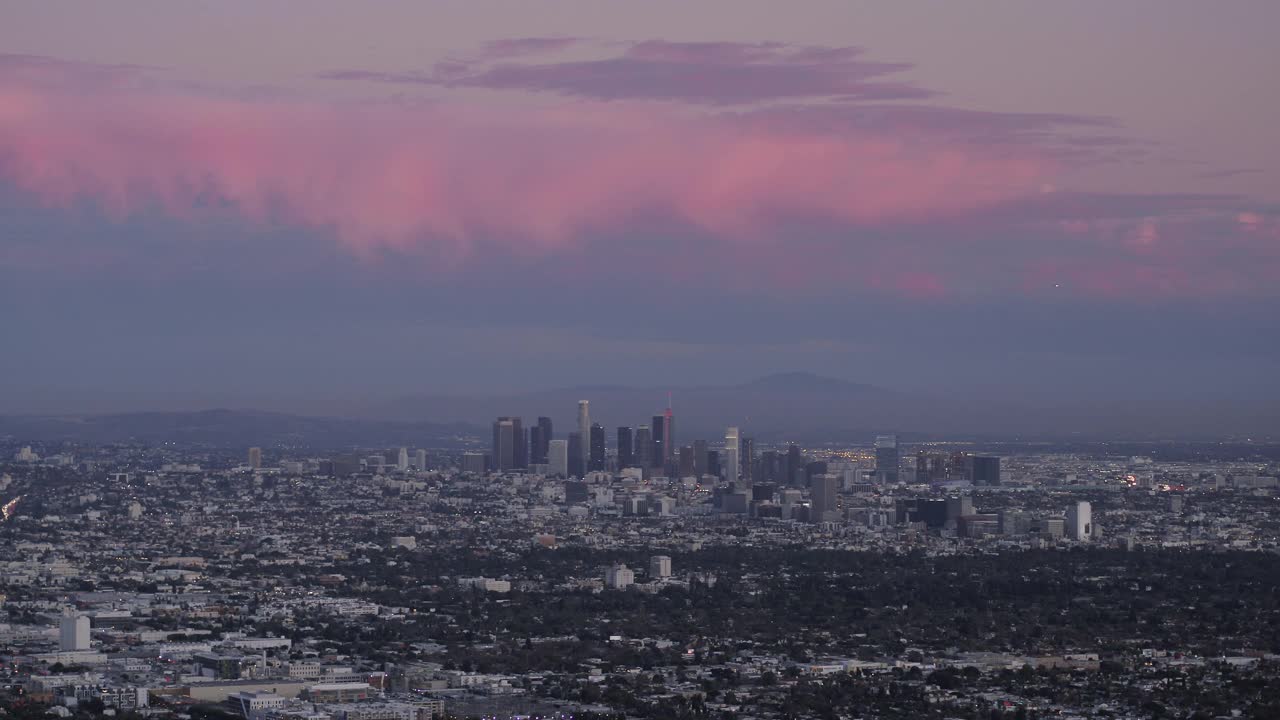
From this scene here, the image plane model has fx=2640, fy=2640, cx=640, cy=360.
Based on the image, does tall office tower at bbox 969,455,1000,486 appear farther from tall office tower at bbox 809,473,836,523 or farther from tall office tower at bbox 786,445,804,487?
tall office tower at bbox 809,473,836,523

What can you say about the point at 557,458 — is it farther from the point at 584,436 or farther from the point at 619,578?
the point at 619,578

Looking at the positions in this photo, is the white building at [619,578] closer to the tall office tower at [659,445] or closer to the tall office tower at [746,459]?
the tall office tower at [746,459]

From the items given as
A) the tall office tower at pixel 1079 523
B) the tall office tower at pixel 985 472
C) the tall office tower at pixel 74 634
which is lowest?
the tall office tower at pixel 74 634

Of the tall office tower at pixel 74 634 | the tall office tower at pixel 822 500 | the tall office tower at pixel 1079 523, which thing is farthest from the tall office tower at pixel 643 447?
the tall office tower at pixel 74 634

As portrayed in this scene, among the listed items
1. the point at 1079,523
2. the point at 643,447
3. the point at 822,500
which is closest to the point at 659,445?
the point at 643,447

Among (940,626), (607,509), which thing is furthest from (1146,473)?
(940,626)
